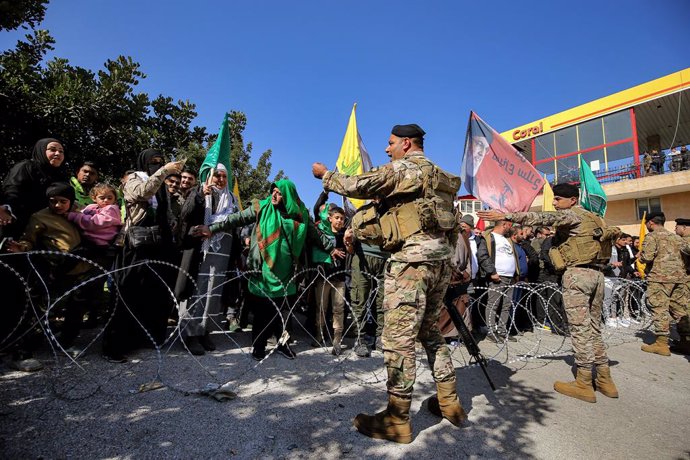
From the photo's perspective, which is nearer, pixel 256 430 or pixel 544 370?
pixel 256 430

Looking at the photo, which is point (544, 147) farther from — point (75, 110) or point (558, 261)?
point (75, 110)

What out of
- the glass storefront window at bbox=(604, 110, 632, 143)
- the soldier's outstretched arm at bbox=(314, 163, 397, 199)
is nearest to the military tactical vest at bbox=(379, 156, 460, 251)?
the soldier's outstretched arm at bbox=(314, 163, 397, 199)

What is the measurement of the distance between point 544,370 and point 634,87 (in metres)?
19.5

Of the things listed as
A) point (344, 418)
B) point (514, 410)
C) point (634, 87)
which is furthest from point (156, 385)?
point (634, 87)

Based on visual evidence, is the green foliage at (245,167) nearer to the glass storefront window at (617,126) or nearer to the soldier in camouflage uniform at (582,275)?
the soldier in camouflage uniform at (582,275)

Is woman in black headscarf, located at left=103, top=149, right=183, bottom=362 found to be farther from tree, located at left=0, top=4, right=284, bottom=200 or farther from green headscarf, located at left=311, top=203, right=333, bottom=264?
tree, located at left=0, top=4, right=284, bottom=200

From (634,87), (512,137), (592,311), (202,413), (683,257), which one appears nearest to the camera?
(202,413)

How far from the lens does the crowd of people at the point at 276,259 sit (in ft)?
8.48

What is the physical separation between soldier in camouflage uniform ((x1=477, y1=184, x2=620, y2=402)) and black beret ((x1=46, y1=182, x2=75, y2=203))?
436 cm

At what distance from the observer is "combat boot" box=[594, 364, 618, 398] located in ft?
11.6

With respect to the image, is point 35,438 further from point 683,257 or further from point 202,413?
point 683,257

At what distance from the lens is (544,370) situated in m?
4.31

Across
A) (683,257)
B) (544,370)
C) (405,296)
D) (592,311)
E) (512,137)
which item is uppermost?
(512,137)

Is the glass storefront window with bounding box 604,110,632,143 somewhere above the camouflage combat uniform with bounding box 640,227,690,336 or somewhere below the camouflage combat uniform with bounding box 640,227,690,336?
above
